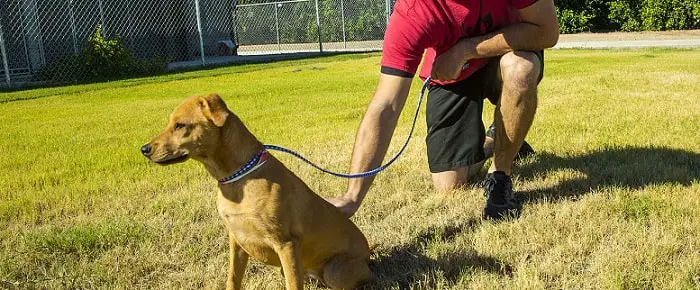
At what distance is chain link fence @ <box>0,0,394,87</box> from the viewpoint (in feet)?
42.9

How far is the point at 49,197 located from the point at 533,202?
2.85m

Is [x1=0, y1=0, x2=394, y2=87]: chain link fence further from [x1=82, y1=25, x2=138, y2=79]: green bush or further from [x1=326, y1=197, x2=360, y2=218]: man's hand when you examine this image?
[x1=326, y1=197, x2=360, y2=218]: man's hand

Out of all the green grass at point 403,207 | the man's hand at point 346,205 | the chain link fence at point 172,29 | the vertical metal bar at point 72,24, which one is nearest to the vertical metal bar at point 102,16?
the chain link fence at point 172,29

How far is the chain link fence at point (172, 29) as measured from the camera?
13.1m

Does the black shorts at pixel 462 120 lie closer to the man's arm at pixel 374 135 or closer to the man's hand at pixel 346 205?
the man's arm at pixel 374 135

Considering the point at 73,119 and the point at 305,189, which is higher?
the point at 305,189

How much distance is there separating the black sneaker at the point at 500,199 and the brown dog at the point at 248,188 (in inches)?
51.3

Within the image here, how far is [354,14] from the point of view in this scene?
77.4ft

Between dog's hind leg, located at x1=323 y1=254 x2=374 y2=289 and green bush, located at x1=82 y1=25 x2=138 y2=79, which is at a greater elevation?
dog's hind leg, located at x1=323 y1=254 x2=374 y2=289

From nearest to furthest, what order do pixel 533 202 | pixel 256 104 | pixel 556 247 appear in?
pixel 556 247 < pixel 533 202 < pixel 256 104

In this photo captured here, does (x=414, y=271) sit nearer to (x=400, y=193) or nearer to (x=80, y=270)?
(x=400, y=193)

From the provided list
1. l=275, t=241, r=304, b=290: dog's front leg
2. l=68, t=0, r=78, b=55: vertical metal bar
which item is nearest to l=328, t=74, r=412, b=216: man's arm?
l=275, t=241, r=304, b=290: dog's front leg

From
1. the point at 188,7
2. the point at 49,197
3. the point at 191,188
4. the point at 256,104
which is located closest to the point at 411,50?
the point at 191,188

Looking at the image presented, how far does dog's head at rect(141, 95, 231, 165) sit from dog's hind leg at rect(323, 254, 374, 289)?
25.8 inches
